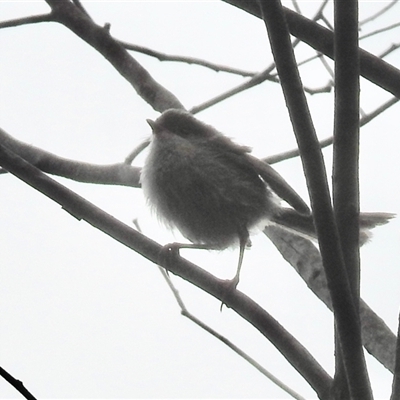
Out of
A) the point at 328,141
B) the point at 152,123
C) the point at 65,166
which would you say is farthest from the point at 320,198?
the point at 152,123

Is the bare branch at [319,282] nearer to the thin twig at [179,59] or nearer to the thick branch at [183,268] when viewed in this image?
the thick branch at [183,268]

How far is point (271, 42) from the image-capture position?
1896 mm

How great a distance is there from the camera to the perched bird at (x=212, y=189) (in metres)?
4.02

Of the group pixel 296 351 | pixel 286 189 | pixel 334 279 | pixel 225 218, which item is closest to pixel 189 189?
pixel 225 218

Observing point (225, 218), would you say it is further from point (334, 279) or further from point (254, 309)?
point (334, 279)

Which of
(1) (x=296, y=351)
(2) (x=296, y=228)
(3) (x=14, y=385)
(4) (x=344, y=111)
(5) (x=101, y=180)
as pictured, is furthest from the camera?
(2) (x=296, y=228)

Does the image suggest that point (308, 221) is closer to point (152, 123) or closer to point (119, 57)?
point (152, 123)

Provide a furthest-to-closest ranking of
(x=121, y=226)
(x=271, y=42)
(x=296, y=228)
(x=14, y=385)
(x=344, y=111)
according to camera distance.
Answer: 1. (x=296, y=228)
2. (x=121, y=226)
3. (x=344, y=111)
4. (x=271, y=42)
5. (x=14, y=385)

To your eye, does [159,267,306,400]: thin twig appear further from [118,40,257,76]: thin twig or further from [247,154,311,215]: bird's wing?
[118,40,257,76]: thin twig

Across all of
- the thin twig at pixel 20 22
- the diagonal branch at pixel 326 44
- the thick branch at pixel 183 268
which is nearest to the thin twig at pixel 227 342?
the thick branch at pixel 183 268

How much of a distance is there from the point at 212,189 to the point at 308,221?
64cm

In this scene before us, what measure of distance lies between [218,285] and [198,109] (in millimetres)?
1975

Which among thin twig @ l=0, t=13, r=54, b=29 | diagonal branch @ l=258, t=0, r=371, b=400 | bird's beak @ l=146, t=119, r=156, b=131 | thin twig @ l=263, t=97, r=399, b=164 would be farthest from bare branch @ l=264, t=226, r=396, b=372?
thin twig @ l=0, t=13, r=54, b=29

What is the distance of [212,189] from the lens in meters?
4.02
